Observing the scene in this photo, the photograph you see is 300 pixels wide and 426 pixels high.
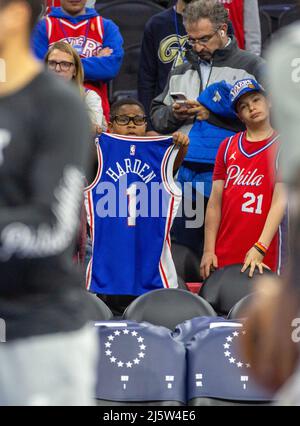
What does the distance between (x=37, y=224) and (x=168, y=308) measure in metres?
3.05

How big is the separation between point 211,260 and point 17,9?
12.8 feet

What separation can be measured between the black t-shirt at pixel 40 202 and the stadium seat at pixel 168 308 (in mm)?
2879

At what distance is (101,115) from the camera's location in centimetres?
668

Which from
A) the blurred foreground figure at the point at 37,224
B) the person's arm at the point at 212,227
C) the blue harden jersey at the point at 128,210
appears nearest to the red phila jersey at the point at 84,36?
the blue harden jersey at the point at 128,210

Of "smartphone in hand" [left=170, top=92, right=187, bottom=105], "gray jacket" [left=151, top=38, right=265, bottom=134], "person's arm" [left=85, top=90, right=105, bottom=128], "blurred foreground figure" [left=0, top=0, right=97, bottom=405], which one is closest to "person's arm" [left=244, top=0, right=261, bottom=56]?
"gray jacket" [left=151, top=38, right=265, bottom=134]

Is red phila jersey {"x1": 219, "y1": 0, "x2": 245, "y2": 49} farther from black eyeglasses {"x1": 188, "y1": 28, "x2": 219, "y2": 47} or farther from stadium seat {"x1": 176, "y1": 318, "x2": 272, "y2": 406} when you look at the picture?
stadium seat {"x1": 176, "y1": 318, "x2": 272, "y2": 406}

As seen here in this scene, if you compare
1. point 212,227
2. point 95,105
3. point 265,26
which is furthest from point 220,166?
point 265,26

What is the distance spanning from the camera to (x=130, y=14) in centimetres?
897

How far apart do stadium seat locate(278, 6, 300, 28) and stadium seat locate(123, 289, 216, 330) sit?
3.75 m

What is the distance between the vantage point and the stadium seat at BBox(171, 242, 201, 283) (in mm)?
6453

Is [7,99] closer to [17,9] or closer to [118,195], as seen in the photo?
[17,9]

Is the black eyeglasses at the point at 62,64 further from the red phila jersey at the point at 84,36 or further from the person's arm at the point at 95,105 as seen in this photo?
A: the red phila jersey at the point at 84,36

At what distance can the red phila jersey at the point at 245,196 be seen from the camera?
615 cm
